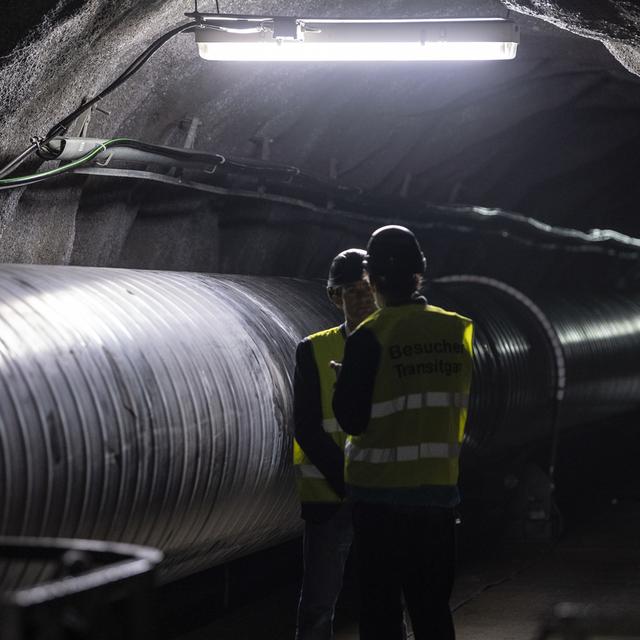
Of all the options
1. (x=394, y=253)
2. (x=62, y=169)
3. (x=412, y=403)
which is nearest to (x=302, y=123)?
(x=62, y=169)

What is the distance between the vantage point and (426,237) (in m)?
10.4

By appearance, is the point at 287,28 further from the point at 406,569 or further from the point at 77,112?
the point at 406,569

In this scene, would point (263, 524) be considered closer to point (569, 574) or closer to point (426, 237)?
point (569, 574)

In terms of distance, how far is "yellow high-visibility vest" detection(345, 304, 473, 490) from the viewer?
150 inches

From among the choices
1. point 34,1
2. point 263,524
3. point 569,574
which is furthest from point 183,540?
point 569,574

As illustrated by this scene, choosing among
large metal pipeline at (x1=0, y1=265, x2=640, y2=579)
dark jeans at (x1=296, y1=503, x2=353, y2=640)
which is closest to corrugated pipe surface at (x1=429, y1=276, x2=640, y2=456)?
large metal pipeline at (x1=0, y1=265, x2=640, y2=579)

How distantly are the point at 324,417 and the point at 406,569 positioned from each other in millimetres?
807

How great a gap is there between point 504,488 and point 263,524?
3843 mm

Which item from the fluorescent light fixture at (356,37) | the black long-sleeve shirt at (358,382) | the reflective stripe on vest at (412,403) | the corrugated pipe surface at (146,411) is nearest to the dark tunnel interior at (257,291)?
the corrugated pipe surface at (146,411)

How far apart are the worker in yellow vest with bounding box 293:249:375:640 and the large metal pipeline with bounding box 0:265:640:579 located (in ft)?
1.39

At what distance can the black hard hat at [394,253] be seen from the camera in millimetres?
3863

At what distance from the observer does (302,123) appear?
8625 mm

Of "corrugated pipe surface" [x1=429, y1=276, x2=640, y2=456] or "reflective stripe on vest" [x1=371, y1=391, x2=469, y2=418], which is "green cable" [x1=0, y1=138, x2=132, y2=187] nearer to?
"reflective stripe on vest" [x1=371, y1=391, x2=469, y2=418]

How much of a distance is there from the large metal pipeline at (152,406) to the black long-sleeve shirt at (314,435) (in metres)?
0.41
